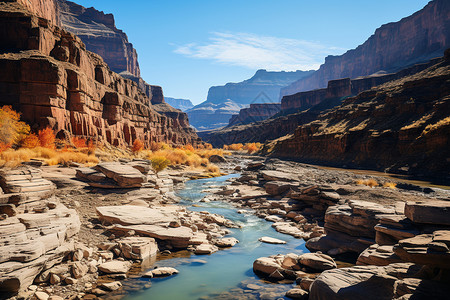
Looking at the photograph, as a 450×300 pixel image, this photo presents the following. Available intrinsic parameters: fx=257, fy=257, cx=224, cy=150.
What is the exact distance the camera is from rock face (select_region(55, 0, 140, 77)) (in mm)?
160750

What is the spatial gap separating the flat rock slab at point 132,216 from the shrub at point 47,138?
1738 cm

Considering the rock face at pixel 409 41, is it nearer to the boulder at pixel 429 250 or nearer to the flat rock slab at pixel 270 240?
the flat rock slab at pixel 270 240

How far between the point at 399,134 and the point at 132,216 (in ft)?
134

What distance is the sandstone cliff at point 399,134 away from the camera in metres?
31.5

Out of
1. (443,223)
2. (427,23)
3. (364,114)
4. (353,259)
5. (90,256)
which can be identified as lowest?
(353,259)

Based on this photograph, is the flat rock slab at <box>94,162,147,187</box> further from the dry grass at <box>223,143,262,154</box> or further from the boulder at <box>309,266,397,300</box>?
the dry grass at <box>223,143,262,154</box>

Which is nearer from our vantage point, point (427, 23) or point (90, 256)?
point (90, 256)

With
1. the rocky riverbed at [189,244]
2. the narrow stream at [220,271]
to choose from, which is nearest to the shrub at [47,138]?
the rocky riverbed at [189,244]

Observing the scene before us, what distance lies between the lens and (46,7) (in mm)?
77688

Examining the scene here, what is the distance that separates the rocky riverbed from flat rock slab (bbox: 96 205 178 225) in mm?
41

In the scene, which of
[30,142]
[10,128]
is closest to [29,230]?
[30,142]

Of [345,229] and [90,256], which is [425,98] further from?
[90,256]

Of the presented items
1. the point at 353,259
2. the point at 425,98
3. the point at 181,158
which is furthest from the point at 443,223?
the point at 425,98

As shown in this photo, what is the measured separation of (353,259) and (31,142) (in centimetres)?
2639
